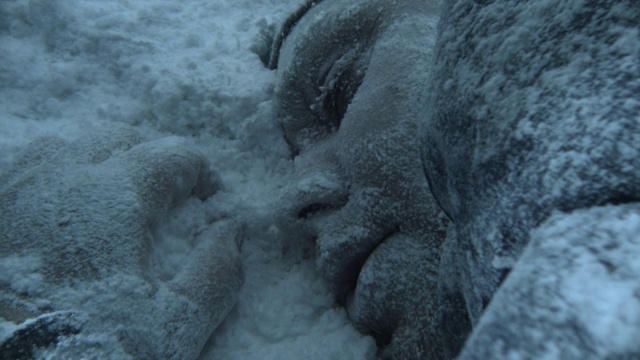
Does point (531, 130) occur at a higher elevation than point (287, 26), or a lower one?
lower

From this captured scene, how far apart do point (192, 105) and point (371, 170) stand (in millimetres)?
1102

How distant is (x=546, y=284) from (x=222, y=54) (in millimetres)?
2019

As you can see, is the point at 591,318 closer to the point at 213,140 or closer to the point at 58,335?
the point at 58,335

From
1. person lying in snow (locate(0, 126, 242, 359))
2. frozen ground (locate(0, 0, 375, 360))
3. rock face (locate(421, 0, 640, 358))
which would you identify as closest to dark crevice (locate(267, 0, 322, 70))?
frozen ground (locate(0, 0, 375, 360))

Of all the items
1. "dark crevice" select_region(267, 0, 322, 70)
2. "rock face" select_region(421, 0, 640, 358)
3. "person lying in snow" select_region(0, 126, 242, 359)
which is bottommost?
"person lying in snow" select_region(0, 126, 242, 359)

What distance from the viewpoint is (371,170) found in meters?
1.09

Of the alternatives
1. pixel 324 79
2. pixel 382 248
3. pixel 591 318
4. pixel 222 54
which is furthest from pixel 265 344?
pixel 222 54

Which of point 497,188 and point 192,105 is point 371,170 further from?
point 192,105

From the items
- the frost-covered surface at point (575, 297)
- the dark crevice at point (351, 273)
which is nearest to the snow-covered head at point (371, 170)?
the dark crevice at point (351, 273)

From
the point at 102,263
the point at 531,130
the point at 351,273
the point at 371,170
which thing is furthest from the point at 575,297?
the point at 102,263

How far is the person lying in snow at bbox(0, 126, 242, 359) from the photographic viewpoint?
961 millimetres

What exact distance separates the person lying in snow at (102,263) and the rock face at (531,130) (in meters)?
0.76

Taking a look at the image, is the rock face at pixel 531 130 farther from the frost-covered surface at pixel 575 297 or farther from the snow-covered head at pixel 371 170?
the snow-covered head at pixel 371 170

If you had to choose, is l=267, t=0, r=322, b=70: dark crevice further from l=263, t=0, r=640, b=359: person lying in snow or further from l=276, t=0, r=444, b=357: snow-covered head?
l=263, t=0, r=640, b=359: person lying in snow
